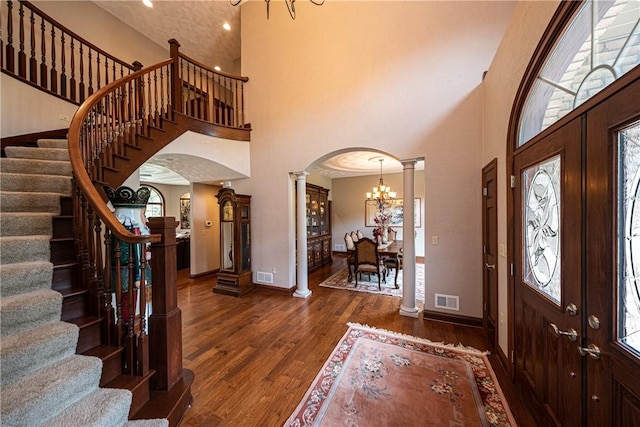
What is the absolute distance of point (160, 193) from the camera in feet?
28.7

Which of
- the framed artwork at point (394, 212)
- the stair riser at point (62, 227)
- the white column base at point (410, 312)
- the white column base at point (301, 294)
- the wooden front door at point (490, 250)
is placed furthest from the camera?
the framed artwork at point (394, 212)

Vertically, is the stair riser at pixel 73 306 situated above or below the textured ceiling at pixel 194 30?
below

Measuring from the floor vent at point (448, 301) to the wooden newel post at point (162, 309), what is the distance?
3143mm

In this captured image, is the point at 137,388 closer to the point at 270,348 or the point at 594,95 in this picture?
the point at 270,348

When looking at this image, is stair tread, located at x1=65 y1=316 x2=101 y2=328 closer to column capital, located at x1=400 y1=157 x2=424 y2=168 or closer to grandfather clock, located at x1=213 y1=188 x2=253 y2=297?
grandfather clock, located at x1=213 y1=188 x2=253 y2=297

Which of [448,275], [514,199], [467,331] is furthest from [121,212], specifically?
[467,331]

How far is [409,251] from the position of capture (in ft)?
11.0

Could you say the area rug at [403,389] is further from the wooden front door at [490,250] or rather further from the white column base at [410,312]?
the white column base at [410,312]

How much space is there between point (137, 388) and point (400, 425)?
176 cm

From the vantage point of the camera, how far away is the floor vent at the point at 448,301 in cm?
311

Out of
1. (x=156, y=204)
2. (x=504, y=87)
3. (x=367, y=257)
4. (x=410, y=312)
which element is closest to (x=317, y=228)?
(x=367, y=257)

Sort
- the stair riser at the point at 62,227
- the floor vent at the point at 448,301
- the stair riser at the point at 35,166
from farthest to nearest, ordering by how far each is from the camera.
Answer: the floor vent at the point at 448,301 → the stair riser at the point at 35,166 → the stair riser at the point at 62,227

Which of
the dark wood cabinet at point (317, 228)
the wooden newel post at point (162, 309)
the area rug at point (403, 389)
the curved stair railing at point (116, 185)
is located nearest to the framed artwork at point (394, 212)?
the dark wood cabinet at point (317, 228)

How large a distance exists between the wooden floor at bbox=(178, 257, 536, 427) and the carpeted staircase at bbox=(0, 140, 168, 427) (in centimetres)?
62
